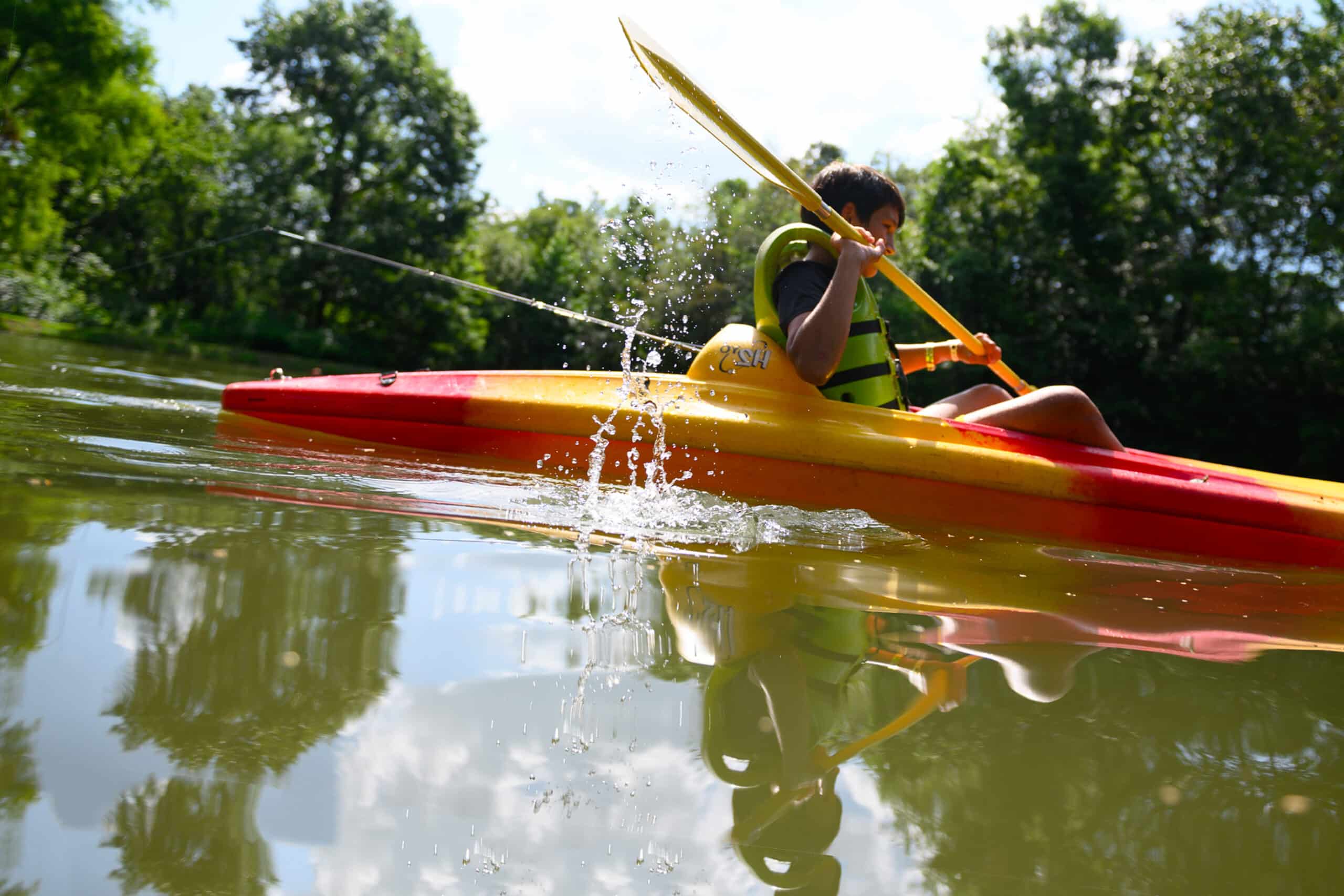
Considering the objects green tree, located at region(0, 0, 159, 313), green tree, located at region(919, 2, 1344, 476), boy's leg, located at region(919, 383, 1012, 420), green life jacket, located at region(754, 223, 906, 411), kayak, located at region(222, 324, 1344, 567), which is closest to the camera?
kayak, located at region(222, 324, 1344, 567)

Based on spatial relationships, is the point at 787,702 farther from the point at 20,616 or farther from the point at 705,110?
the point at 705,110

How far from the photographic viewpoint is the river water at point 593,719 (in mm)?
846

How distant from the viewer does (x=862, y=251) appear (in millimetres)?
3021

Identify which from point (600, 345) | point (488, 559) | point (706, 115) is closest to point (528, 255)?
point (600, 345)

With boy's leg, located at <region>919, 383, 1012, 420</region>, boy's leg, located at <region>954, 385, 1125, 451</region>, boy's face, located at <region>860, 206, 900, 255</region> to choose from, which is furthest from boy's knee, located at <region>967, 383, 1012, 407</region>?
boy's face, located at <region>860, 206, 900, 255</region>

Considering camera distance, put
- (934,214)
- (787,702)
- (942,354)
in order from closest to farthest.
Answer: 1. (787,702)
2. (942,354)
3. (934,214)

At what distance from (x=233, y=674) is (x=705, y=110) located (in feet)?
9.08

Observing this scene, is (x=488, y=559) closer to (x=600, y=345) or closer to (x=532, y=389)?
(x=532, y=389)

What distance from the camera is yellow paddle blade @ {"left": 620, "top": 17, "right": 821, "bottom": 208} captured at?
10.7 feet

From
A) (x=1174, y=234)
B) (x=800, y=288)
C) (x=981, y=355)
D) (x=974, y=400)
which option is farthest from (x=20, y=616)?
(x=1174, y=234)

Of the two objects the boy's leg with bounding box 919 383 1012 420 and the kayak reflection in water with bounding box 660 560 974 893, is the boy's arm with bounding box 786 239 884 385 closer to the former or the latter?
the boy's leg with bounding box 919 383 1012 420

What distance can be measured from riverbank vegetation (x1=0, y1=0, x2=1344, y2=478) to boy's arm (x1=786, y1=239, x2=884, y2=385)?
719 centimetres

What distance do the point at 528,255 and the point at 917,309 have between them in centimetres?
1517

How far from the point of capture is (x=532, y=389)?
3373 mm
